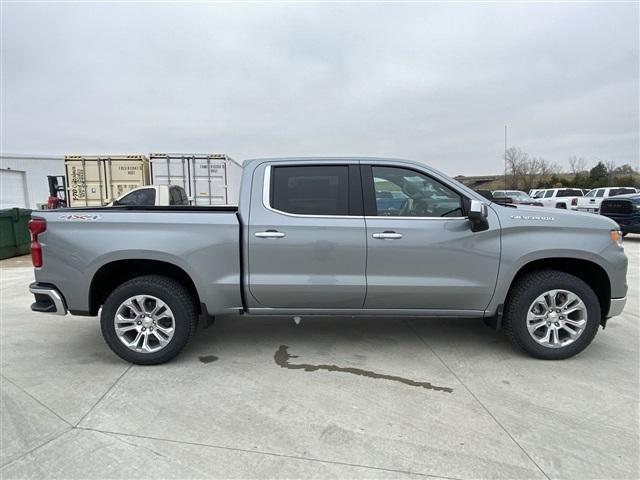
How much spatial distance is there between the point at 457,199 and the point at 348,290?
4.27ft

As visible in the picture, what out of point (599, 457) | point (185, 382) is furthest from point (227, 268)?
point (599, 457)

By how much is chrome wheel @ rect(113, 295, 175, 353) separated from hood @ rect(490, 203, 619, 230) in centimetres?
318

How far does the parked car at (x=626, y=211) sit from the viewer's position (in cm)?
1161

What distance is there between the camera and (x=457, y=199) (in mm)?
3537

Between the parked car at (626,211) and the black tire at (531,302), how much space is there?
34.9 ft

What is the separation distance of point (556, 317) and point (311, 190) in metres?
2.55

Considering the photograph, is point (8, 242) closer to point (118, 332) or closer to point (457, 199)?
point (118, 332)

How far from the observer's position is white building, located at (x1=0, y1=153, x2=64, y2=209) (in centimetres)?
2320

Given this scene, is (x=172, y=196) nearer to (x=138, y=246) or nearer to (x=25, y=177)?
(x=138, y=246)

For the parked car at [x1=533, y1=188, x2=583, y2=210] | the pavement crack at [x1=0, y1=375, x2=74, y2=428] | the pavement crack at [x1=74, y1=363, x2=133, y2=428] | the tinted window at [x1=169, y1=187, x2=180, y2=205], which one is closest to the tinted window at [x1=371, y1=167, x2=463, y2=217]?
the pavement crack at [x1=74, y1=363, x2=133, y2=428]

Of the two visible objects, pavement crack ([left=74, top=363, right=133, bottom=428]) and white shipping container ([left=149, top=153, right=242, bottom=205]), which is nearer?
pavement crack ([left=74, top=363, right=133, bottom=428])

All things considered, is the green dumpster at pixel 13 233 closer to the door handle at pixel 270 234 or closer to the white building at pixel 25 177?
the door handle at pixel 270 234

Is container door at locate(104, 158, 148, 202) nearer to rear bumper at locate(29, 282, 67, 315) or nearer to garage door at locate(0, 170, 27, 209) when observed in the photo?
rear bumper at locate(29, 282, 67, 315)

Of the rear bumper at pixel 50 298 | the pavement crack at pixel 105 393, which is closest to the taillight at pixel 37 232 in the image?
the rear bumper at pixel 50 298
